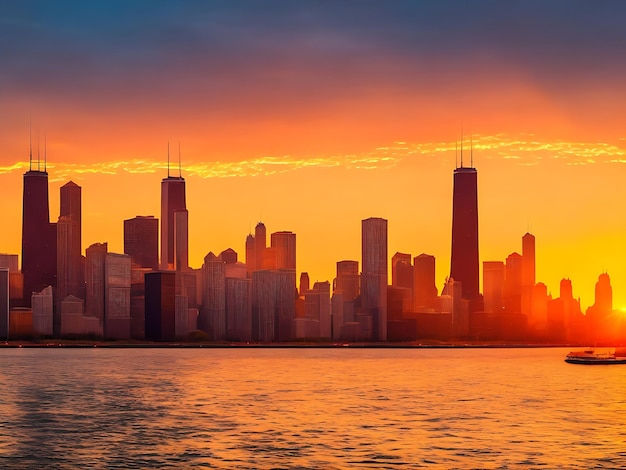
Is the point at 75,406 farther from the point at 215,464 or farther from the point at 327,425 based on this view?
the point at 215,464

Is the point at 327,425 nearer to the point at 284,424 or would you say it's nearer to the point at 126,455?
the point at 284,424

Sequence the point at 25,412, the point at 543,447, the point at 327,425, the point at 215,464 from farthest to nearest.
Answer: the point at 25,412 < the point at 327,425 < the point at 543,447 < the point at 215,464

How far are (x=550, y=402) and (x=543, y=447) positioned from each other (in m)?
59.6

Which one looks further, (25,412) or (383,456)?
(25,412)

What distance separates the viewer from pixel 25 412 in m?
144

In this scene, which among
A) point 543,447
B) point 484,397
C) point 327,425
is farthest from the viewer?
point 484,397

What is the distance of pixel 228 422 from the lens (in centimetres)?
12962

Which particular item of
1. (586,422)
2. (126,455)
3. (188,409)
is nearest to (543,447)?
(586,422)

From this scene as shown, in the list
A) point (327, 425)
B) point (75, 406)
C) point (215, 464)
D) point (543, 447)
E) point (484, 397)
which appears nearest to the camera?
point (215, 464)

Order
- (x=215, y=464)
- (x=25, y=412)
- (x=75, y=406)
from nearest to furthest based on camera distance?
(x=215, y=464)
(x=25, y=412)
(x=75, y=406)

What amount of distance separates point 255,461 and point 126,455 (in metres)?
12.9

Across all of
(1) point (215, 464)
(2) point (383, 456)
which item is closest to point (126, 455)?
(1) point (215, 464)

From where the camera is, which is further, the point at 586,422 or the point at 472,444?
the point at 586,422

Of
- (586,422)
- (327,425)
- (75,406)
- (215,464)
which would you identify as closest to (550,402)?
(586,422)
